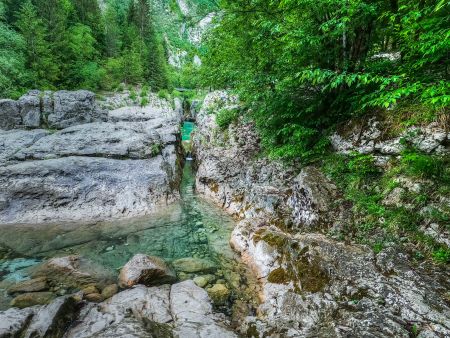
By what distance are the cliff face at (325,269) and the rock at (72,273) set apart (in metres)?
3.74

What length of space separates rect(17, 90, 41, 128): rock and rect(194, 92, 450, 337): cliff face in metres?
14.5

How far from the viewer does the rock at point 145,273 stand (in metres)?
5.67

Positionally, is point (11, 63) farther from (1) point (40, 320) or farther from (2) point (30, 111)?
(1) point (40, 320)

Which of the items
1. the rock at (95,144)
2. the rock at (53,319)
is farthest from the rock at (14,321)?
the rock at (95,144)

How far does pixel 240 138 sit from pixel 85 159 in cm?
751

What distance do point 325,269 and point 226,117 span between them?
981 centimetres

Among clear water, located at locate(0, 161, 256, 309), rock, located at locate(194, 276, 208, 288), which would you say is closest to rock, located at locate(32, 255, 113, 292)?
clear water, located at locate(0, 161, 256, 309)

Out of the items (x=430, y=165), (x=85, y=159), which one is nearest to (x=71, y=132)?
(x=85, y=159)

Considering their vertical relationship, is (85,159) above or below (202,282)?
above

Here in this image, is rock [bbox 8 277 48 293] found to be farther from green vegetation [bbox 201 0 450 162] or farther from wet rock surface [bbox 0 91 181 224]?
green vegetation [bbox 201 0 450 162]

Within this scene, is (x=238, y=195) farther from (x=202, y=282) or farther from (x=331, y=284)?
(x=331, y=284)

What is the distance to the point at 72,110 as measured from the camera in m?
16.1

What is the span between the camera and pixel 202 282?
19.2 ft

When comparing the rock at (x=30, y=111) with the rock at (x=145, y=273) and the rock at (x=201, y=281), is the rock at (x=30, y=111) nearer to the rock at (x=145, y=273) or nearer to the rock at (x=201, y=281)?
the rock at (x=145, y=273)
